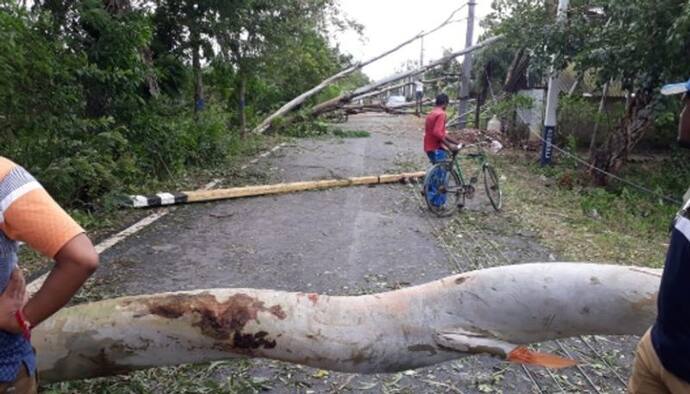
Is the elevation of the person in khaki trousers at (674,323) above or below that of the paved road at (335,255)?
above

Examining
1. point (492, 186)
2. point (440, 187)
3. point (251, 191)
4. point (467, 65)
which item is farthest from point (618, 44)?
point (467, 65)

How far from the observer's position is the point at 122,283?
4.81 metres

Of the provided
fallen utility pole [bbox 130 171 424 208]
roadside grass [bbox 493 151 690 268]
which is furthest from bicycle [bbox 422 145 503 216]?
fallen utility pole [bbox 130 171 424 208]

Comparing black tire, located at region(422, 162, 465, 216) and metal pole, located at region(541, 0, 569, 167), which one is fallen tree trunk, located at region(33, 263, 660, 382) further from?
metal pole, located at region(541, 0, 569, 167)

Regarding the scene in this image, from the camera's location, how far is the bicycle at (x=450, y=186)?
305 inches

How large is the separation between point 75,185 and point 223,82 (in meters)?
9.23

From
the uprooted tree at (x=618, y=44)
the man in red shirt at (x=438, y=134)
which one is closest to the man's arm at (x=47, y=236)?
the man in red shirt at (x=438, y=134)

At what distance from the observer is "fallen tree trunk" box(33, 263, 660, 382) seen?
2.37 m

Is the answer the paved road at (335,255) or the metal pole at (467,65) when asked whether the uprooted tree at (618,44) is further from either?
the metal pole at (467,65)

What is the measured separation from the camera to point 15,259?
1603mm

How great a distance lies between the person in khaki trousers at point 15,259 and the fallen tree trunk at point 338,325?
31.4 inches

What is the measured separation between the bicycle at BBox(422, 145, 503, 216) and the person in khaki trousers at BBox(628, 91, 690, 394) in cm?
581

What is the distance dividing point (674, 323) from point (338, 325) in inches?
52.6

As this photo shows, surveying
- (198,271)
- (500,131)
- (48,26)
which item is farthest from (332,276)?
(500,131)
